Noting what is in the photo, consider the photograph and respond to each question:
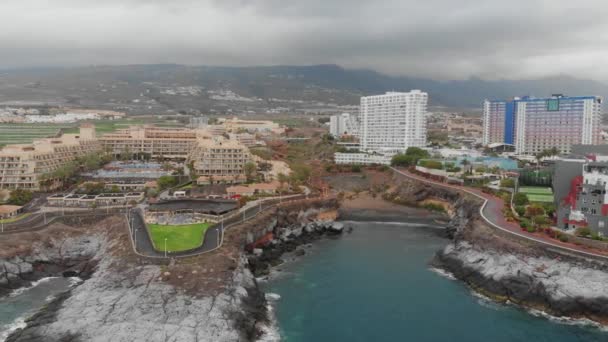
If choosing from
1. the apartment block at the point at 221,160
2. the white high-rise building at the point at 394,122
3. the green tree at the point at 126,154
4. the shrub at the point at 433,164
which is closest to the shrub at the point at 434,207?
the shrub at the point at 433,164

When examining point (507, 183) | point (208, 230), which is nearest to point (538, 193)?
point (507, 183)

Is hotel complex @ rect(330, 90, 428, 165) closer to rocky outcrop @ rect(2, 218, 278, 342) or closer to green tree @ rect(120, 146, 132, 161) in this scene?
green tree @ rect(120, 146, 132, 161)

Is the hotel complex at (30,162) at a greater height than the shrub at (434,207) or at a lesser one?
greater

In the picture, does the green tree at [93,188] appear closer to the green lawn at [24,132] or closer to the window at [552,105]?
the green lawn at [24,132]

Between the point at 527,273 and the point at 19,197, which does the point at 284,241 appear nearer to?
the point at 527,273

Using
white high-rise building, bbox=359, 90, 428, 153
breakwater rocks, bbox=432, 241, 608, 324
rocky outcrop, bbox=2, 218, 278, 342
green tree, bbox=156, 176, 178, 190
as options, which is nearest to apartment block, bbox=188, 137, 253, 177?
green tree, bbox=156, 176, 178, 190

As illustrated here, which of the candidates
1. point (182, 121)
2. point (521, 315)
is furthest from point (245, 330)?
point (182, 121)
